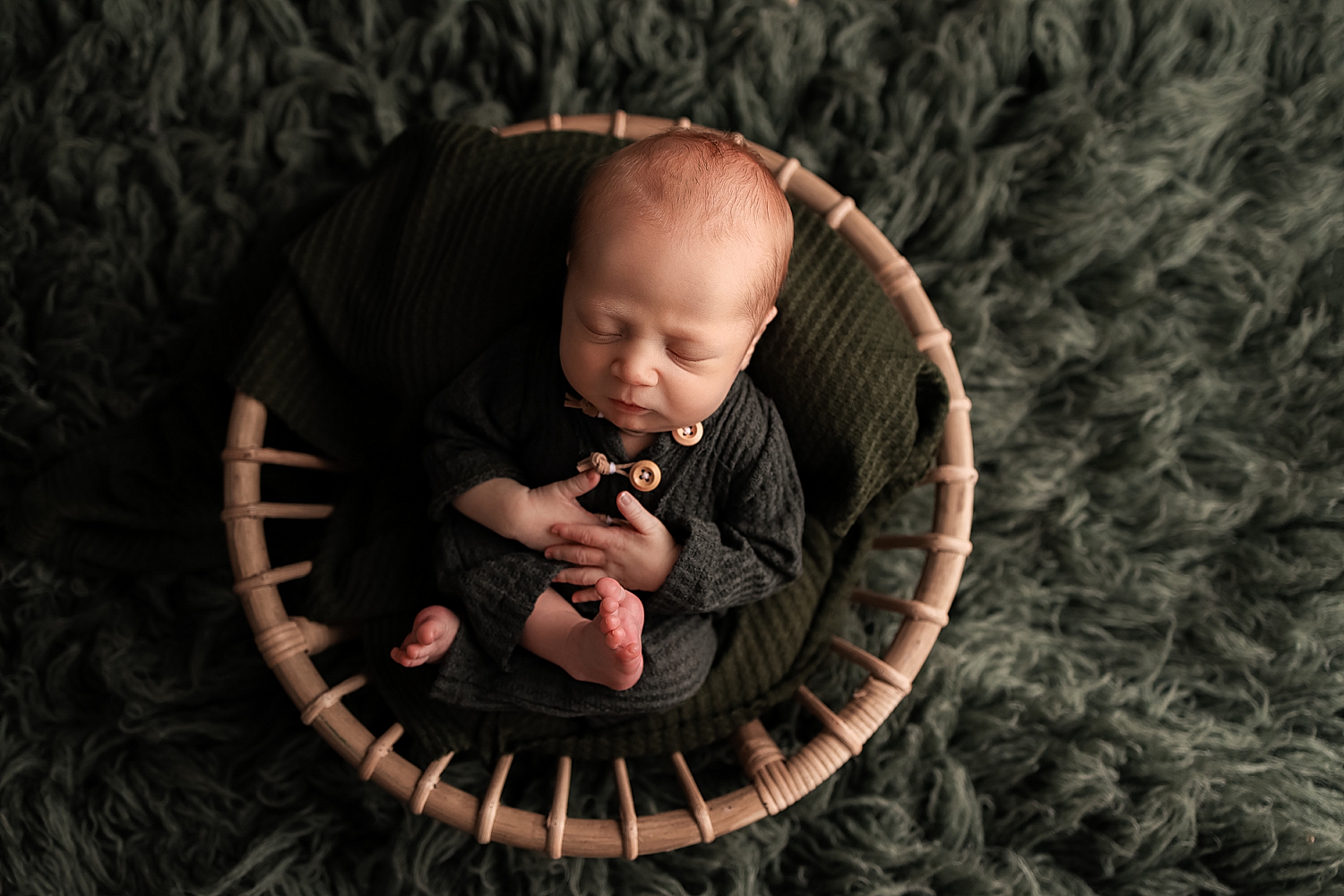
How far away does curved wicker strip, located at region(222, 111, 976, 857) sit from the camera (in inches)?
42.5

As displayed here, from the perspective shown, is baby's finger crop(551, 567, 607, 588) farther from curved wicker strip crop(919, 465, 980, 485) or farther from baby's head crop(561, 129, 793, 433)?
curved wicker strip crop(919, 465, 980, 485)

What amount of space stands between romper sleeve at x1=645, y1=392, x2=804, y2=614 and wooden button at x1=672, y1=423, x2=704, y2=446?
0.18ft

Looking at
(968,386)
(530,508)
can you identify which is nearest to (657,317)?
(530,508)

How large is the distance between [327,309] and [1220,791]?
123 cm

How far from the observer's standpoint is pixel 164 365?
1294 mm

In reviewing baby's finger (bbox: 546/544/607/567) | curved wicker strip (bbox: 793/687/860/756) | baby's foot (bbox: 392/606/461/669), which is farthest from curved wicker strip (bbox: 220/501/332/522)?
curved wicker strip (bbox: 793/687/860/756)

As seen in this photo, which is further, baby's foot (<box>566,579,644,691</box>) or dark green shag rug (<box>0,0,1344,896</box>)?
dark green shag rug (<box>0,0,1344,896</box>)

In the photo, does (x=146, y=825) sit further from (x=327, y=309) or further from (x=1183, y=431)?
(x=1183, y=431)

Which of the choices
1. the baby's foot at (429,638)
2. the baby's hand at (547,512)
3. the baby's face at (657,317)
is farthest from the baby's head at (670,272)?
the baby's foot at (429,638)

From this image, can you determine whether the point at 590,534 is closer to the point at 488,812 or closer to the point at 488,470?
the point at 488,470

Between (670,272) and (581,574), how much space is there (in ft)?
1.14

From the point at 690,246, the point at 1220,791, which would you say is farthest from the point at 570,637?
the point at 1220,791

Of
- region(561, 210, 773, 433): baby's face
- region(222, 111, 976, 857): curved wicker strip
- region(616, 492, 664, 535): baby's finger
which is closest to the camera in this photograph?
region(561, 210, 773, 433): baby's face

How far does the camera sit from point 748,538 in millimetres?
1035
